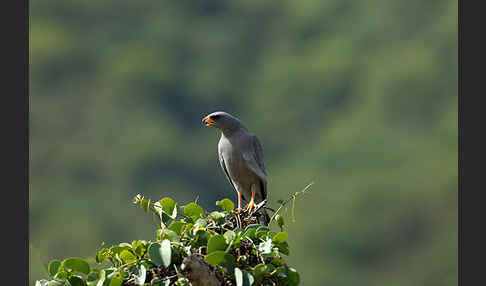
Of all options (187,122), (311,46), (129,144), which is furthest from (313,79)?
(129,144)

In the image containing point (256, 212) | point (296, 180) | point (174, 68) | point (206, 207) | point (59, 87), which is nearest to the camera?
point (206, 207)

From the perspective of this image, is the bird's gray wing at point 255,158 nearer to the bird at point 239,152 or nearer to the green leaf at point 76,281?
the bird at point 239,152

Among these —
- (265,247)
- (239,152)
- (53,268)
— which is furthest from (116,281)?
(239,152)

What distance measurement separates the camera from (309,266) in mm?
36469

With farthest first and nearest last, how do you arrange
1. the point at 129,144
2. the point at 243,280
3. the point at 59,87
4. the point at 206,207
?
the point at 59,87 → the point at 129,144 → the point at 206,207 → the point at 243,280

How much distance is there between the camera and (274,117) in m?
51.7

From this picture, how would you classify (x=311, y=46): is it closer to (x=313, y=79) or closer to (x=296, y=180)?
(x=313, y=79)

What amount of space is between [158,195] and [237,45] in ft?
81.5

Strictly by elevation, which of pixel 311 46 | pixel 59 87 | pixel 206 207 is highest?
pixel 311 46

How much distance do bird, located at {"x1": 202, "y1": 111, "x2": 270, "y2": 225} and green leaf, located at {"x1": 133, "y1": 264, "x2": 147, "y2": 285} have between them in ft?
8.39

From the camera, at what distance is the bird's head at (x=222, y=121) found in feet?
18.7

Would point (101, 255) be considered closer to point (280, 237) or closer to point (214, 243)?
A: point (214, 243)

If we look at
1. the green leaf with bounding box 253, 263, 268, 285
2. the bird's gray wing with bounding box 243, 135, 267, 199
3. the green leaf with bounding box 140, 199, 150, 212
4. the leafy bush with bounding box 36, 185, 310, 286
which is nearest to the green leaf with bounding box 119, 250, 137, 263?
the leafy bush with bounding box 36, 185, 310, 286

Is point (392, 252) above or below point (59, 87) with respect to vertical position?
below
